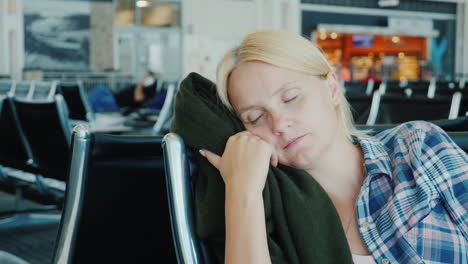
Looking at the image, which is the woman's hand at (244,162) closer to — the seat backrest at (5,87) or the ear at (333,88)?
the ear at (333,88)

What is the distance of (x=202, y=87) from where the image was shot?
4.44 feet

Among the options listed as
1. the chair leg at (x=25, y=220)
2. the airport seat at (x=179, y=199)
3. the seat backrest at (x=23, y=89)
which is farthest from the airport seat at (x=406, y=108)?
the seat backrest at (x=23, y=89)

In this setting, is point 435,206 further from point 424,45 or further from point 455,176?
point 424,45

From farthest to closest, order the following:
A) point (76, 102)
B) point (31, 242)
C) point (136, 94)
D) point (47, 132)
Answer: point (136, 94) → point (76, 102) → point (31, 242) → point (47, 132)

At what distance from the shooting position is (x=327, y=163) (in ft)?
4.44

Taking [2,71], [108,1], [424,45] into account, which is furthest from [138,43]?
[424,45]

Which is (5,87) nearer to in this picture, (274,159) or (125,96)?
(125,96)

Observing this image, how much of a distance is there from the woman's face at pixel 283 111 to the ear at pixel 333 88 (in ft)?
0.31

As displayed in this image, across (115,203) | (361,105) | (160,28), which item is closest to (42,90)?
(361,105)

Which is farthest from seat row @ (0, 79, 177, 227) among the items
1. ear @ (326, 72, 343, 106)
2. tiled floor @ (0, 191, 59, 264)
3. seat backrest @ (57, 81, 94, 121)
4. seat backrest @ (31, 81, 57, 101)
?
seat backrest @ (31, 81, 57, 101)

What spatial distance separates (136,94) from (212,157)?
25.2ft

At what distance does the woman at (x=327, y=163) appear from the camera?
46.8 inches

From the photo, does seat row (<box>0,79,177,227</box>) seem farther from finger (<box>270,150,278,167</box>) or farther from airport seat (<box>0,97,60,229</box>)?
finger (<box>270,150,278,167</box>)

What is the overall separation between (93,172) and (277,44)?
0.48 metres
